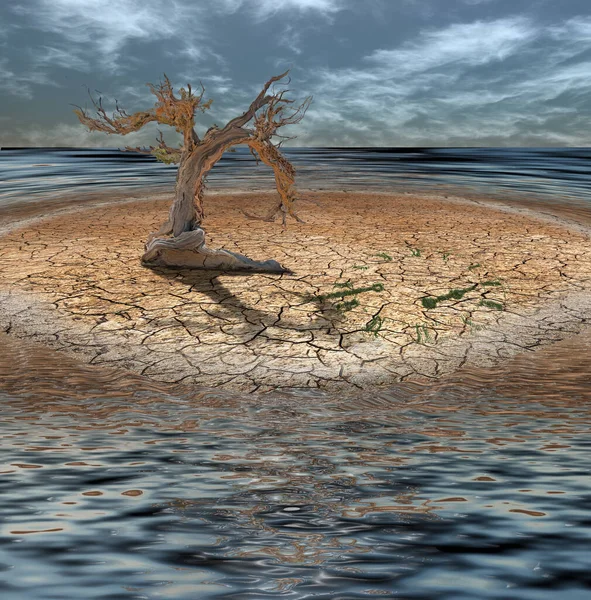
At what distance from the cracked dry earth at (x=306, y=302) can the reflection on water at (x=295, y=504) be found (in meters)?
1.26

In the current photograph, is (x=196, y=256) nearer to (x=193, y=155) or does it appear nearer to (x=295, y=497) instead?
(x=193, y=155)

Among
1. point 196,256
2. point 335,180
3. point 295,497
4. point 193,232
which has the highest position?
point 335,180

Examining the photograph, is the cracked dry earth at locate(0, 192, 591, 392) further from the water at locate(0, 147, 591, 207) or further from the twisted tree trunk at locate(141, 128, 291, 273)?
the water at locate(0, 147, 591, 207)

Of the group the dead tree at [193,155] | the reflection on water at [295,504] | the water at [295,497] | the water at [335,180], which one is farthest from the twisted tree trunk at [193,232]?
the water at [335,180]

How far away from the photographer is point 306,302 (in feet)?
21.5

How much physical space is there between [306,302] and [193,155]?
7.74 feet

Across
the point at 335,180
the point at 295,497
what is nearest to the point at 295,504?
the point at 295,497

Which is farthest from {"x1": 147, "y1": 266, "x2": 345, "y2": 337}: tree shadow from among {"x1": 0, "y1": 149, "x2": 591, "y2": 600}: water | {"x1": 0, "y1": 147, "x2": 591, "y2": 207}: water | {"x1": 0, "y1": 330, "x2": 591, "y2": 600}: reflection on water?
{"x1": 0, "y1": 147, "x2": 591, "y2": 207}: water

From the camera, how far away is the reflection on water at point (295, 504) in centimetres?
120

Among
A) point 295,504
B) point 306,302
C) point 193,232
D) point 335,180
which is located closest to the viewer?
point 295,504

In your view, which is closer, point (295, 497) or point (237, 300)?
point (295, 497)

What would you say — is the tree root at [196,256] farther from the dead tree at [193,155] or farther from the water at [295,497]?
the water at [295,497]

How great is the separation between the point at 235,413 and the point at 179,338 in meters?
1.88

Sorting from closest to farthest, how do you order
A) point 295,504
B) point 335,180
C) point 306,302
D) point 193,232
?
point 295,504
point 306,302
point 193,232
point 335,180
